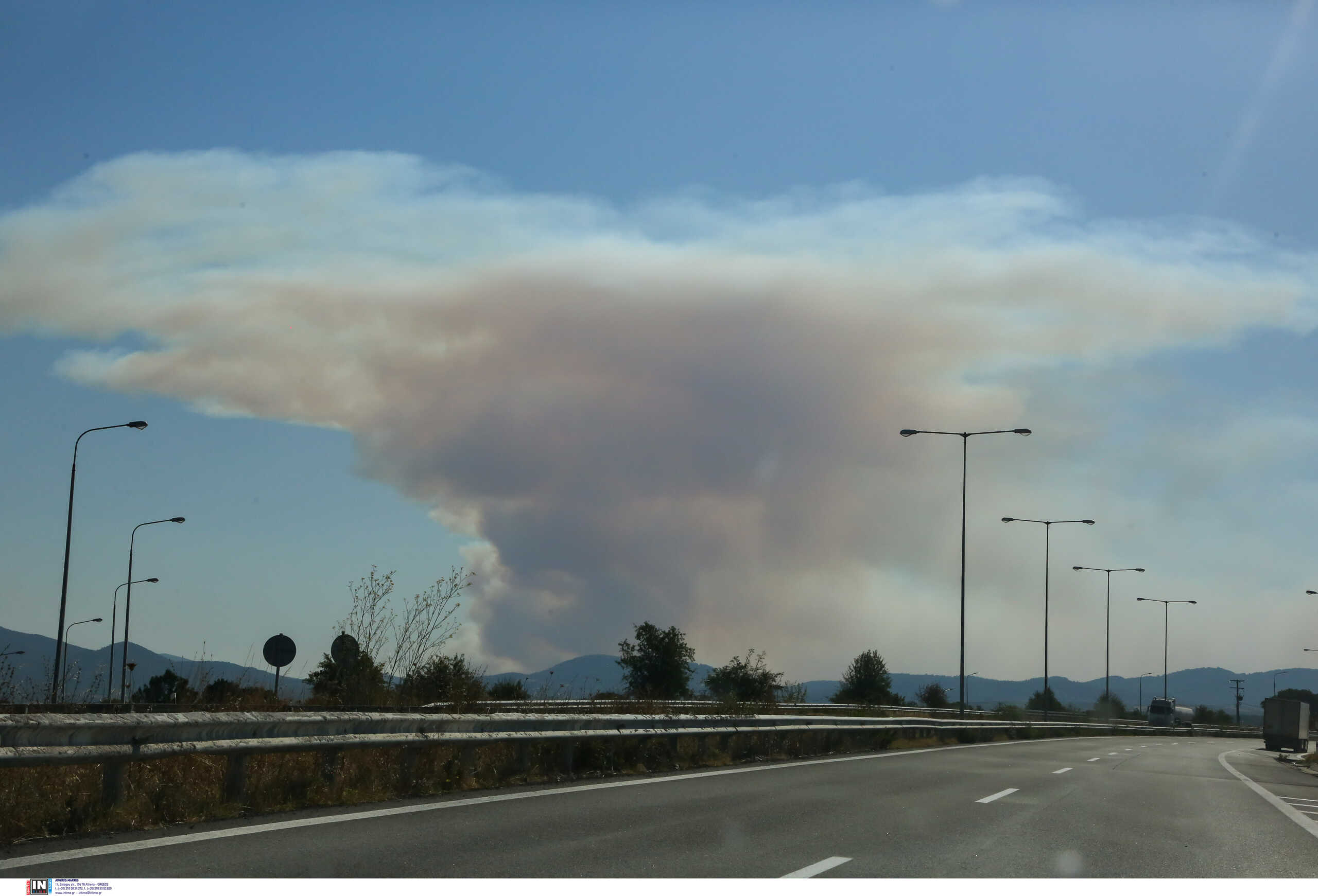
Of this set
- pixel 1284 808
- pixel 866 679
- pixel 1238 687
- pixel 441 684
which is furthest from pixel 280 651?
pixel 1238 687

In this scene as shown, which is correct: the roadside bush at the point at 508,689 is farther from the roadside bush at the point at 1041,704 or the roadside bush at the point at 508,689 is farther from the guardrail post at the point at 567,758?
the roadside bush at the point at 1041,704

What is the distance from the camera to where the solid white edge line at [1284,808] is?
13.3 m

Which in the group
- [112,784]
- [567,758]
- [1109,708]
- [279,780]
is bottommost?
[1109,708]

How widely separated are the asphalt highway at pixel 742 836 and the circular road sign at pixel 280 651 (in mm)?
13771

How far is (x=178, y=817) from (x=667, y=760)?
363 inches

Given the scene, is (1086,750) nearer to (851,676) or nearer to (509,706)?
(509,706)

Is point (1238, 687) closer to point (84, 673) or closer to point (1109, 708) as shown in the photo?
point (1109, 708)

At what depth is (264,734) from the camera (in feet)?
32.5

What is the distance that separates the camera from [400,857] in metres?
8.12

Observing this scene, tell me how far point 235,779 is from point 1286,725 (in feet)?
175

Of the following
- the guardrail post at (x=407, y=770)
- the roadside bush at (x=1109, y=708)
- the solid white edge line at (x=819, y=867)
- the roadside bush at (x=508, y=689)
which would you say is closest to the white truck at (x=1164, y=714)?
the roadside bush at (x=1109, y=708)

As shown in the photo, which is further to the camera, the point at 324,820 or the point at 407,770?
the point at 407,770

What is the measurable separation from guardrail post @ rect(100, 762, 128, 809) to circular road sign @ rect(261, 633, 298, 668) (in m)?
18.8
